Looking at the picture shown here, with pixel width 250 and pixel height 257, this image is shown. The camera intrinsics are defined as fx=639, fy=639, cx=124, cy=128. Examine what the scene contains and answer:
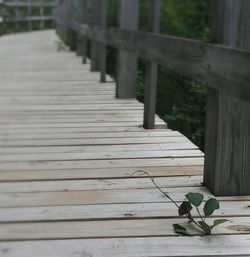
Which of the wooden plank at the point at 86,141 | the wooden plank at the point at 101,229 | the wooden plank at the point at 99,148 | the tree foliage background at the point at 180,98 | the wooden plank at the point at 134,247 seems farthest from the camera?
the tree foliage background at the point at 180,98

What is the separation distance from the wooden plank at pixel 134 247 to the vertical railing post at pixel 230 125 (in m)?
0.48

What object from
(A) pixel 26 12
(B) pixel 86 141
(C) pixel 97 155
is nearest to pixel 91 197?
(C) pixel 97 155

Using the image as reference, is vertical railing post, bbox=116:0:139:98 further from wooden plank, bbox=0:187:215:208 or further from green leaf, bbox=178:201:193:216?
green leaf, bbox=178:201:193:216

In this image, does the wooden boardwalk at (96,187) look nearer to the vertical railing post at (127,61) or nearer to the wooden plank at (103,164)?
the wooden plank at (103,164)

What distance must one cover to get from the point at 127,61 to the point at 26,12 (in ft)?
69.8

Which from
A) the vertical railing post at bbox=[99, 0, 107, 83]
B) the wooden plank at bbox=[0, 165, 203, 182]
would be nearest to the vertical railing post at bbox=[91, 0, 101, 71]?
the vertical railing post at bbox=[99, 0, 107, 83]

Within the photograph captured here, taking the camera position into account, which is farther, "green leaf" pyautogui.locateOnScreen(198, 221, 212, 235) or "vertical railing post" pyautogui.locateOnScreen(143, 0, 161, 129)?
"vertical railing post" pyautogui.locateOnScreen(143, 0, 161, 129)

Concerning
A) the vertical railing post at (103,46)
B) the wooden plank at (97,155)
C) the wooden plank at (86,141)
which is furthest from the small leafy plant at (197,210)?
the vertical railing post at (103,46)

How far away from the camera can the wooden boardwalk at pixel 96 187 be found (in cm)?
205

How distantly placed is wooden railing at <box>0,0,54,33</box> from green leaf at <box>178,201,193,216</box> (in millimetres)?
19488

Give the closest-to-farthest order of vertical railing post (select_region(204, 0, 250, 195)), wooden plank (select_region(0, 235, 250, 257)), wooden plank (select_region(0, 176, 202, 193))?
1. wooden plank (select_region(0, 235, 250, 257))
2. vertical railing post (select_region(204, 0, 250, 195))
3. wooden plank (select_region(0, 176, 202, 193))

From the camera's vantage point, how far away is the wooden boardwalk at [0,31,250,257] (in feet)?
6.74

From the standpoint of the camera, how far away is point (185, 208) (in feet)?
7.45

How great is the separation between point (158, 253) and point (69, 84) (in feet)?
16.2
